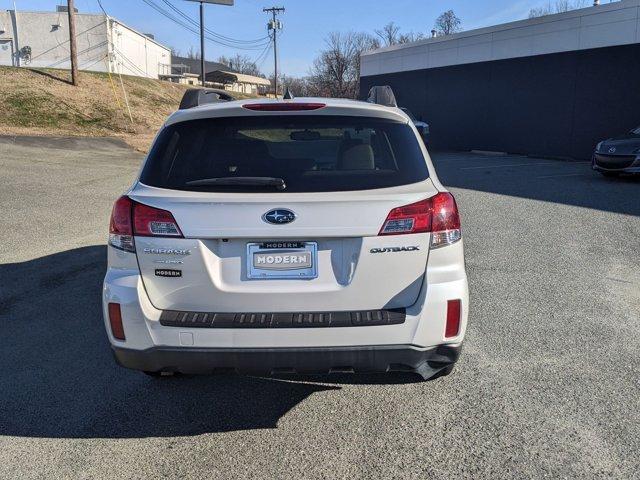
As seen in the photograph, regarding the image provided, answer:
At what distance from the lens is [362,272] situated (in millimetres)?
2793

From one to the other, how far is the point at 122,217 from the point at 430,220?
160 cm

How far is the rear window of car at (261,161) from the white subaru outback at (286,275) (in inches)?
0.6

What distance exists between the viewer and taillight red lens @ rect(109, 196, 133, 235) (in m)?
2.90

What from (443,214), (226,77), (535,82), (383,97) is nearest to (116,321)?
(443,214)

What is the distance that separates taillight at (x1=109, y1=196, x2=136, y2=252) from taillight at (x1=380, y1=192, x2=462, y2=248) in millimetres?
1290

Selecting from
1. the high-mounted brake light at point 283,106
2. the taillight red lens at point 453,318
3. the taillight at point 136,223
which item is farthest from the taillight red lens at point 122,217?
the taillight red lens at point 453,318

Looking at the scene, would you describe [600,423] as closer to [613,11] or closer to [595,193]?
[595,193]

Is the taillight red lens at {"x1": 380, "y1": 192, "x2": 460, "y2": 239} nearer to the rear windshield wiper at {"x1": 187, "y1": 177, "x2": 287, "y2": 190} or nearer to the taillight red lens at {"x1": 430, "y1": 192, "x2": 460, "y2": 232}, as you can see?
the taillight red lens at {"x1": 430, "y1": 192, "x2": 460, "y2": 232}

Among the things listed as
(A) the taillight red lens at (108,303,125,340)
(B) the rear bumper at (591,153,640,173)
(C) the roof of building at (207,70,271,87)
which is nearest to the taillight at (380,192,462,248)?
(A) the taillight red lens at (108,303,125,340)

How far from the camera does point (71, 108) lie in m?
26.3

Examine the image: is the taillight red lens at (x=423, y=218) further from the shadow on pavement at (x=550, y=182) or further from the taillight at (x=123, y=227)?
the shadow on pavement at (x=550, y=182)

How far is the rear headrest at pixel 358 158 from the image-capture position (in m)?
3.32

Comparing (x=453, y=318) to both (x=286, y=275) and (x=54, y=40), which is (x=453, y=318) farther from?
(x=54, y=40)

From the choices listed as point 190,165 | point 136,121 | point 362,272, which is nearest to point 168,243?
point 190,165
